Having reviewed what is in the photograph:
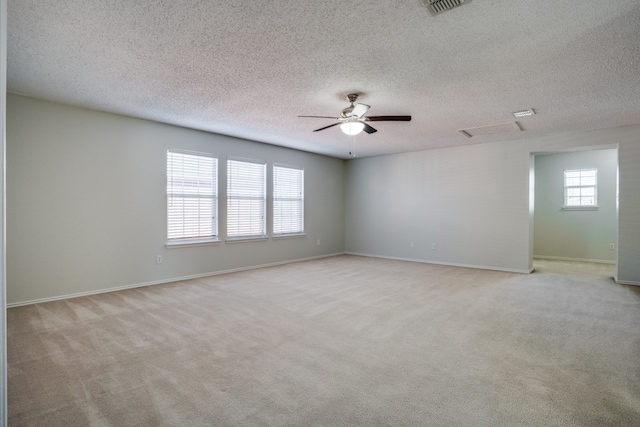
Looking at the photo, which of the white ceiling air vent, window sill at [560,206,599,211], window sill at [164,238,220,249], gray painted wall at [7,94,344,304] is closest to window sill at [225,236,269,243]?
gray painted wall at [7,94,344,304]

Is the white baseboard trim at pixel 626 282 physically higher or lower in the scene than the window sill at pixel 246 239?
lower

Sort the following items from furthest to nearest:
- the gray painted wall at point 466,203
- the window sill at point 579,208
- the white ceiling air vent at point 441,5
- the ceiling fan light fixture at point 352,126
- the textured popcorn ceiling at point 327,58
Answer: the window sill at point 579,208 < the gray painted wall at point 466,203 < the ceiling fan light fixture at point 352,126 < the textured popcorn ceiling at point 327,58 < the white ceiling air vent at point 441,5

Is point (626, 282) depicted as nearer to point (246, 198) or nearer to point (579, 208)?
point (579, 208)

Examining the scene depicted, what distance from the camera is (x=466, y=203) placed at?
6.92 meters

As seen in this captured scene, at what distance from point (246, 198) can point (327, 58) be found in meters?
3.99

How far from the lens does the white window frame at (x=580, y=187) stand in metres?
7.44

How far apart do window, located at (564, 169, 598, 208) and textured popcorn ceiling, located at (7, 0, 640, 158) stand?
317cm

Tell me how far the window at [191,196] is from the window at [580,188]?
8076 mm

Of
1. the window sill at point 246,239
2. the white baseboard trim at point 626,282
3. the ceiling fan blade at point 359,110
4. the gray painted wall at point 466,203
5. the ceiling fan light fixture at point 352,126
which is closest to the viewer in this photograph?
the ceiling fan blade at point 359,110

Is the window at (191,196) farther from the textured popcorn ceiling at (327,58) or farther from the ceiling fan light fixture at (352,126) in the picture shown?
the ceiling fan light fixture at (352,126)

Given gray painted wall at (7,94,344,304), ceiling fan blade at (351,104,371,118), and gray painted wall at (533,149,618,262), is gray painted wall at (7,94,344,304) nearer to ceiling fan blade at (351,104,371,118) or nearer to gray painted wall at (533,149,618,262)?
ceiling fan blade at (351,104,371,118)

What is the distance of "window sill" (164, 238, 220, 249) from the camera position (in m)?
5.31

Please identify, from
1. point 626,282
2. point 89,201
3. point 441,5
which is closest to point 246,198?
point 89,201

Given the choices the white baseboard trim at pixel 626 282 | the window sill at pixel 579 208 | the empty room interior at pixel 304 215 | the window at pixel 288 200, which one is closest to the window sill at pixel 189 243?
the empty room interior at pixel 304 215
